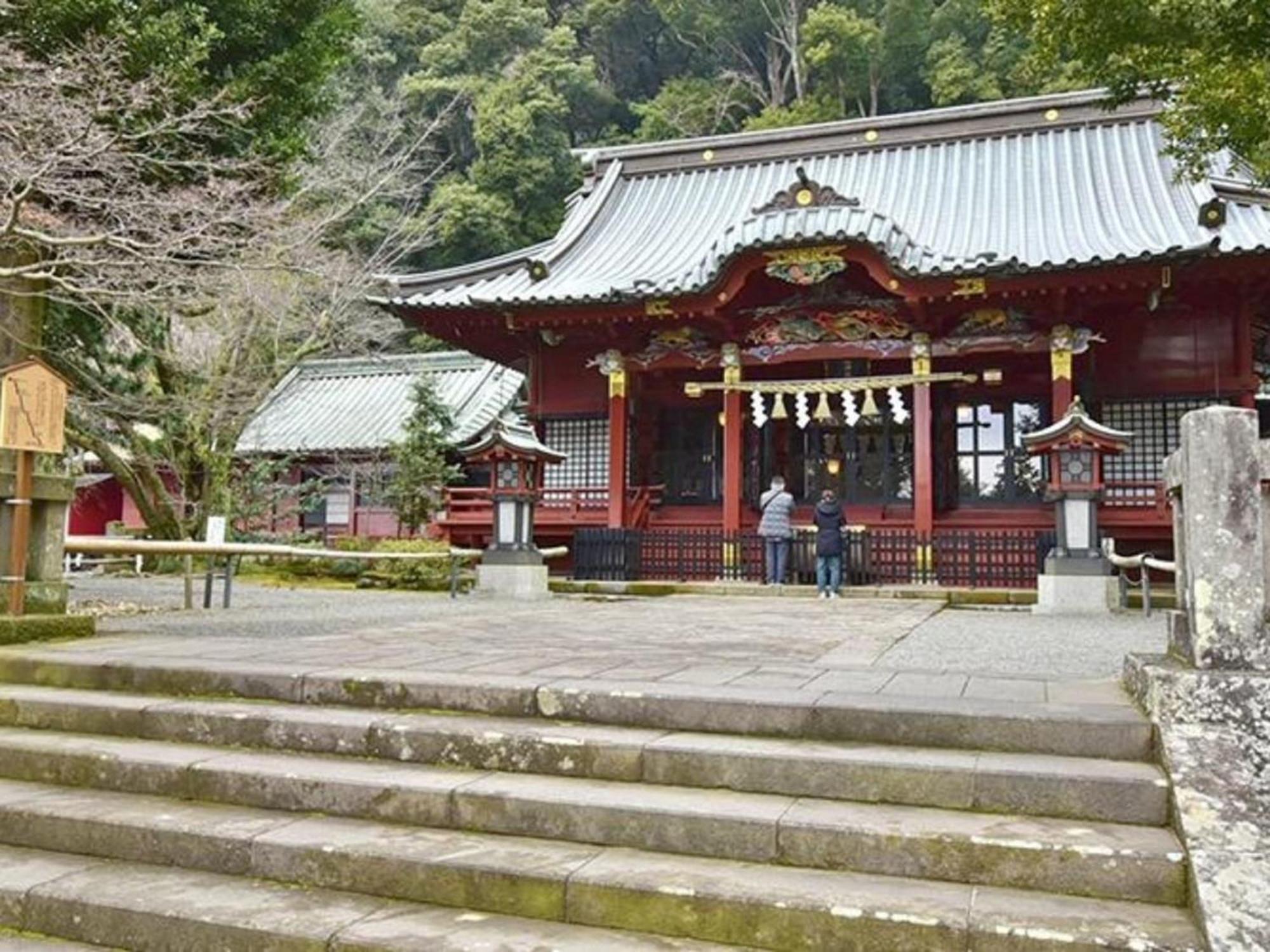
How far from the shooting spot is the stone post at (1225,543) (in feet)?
11.5

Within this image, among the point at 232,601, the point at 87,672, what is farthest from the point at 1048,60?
the point at 232,601

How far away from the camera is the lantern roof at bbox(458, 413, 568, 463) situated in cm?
1319

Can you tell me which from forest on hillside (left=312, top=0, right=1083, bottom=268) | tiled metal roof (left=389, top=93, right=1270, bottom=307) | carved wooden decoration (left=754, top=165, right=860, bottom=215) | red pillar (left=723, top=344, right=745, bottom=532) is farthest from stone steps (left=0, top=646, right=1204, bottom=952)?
forest on hillside (left=312, top=0, right=1083, bottom=268)

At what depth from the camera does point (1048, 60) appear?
28.2ft

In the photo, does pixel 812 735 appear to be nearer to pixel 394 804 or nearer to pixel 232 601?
pixel 394 804

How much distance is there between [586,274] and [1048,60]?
357 inches

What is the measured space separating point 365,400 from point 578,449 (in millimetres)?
13762

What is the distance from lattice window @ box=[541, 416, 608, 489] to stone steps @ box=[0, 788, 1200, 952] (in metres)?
13.1

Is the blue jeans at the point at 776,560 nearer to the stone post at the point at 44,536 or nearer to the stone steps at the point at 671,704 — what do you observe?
the stone post at the point at 44,536

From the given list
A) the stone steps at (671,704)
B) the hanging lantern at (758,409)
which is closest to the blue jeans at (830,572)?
the hanging lantern at (758,409)

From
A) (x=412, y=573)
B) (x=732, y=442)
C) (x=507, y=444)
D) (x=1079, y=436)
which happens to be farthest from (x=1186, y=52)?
(x=412, y=573)

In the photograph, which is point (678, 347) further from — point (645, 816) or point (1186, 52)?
point (645, 816)

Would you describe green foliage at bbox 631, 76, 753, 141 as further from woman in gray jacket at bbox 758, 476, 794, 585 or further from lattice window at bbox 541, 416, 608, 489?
woman in gray jacket at bbox 758, 476, 794, 585

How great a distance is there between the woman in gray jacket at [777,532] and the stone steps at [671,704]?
9.34 meters
